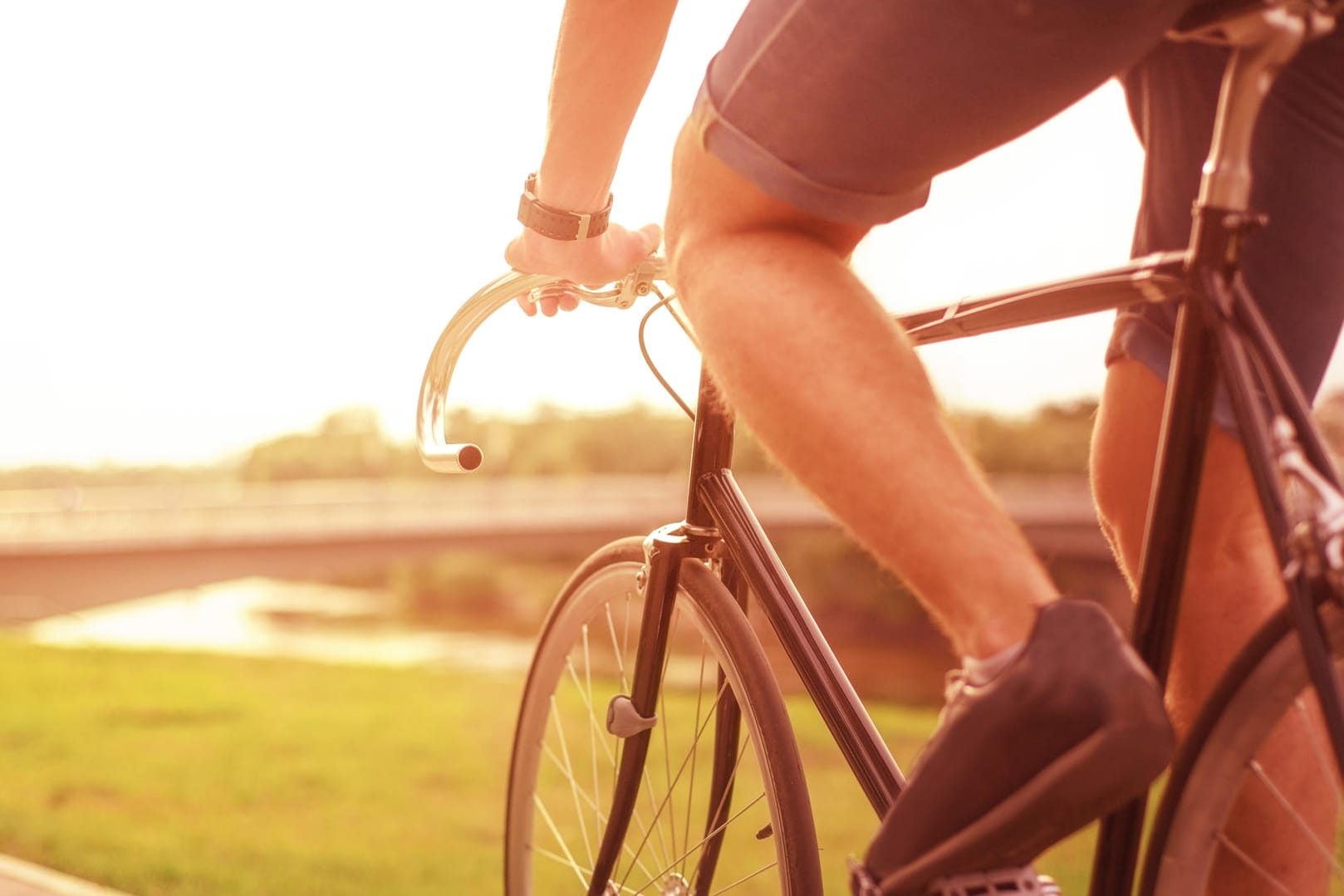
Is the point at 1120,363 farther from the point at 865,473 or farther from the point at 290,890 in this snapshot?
the point at 290,890

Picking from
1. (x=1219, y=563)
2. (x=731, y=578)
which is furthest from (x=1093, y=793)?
(x=731, y=578)

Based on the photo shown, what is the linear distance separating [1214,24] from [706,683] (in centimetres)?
89

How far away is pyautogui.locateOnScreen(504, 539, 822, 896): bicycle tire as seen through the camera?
1.19 meters

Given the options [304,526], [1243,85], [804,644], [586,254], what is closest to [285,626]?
[304,526]

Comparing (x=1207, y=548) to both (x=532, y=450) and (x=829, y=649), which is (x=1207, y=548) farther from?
(x=532, y=450)

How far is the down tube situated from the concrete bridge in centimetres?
1878

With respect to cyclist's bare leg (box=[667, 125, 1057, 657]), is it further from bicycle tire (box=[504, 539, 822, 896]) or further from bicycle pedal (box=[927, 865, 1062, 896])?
bicycle tire (box=[504, 539, 822, 896])

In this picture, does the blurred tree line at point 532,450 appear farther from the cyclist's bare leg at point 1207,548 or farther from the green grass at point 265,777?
the cyclist's bare leg at point 1207,548

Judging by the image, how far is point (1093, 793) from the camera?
0.71 metres

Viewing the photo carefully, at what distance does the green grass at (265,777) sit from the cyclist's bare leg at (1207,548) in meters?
0.96

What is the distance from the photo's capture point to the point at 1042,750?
2.35 ft

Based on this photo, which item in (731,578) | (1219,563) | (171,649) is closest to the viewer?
(1219,563)

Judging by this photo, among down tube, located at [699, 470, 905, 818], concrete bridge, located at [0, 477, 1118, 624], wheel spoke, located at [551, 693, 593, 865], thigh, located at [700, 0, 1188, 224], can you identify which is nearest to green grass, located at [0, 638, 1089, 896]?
wheel spoke, located at [551, 693, 593, 865]

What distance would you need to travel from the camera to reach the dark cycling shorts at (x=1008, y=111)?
749mm
